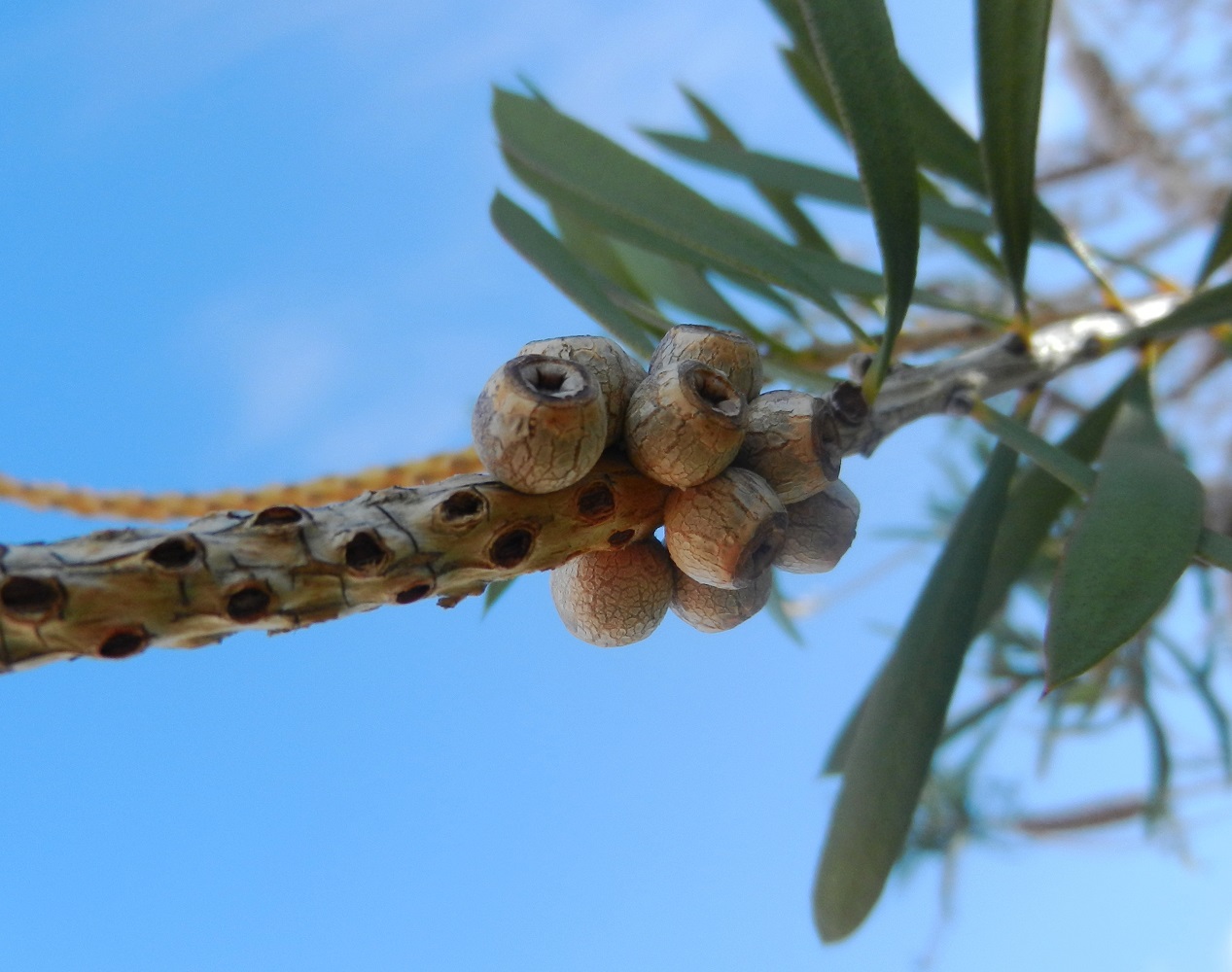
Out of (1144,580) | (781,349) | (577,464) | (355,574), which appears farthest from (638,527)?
(781,349)

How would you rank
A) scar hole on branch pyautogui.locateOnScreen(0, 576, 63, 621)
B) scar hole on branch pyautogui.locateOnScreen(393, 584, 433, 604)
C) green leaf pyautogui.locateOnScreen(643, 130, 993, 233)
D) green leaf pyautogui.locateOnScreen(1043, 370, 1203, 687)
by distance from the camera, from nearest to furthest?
scar hole on branch pyautogui.locateOnScreen(0, 576, 63, 621)
scar hole on branch pyautogui.locateOnScreen(393, 584, 433, 604)
green leaf pyautogui.locateOnScreen(1043, 370, 1203, 687)
green leaf pyautogui.locateOnScreen(643, 130, 993, 233)

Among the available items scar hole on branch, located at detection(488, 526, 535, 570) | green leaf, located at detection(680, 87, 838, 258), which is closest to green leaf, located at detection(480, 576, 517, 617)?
scar hole on branch, located at detection(488, 526, 535, 570)

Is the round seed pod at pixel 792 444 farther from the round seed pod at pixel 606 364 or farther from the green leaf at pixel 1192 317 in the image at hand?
the green leaf at pixel 1192 317

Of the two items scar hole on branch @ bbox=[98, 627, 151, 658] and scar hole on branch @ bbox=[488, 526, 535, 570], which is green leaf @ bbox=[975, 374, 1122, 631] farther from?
scar hole on branch @ bbox=[98, 627, 151, 658]

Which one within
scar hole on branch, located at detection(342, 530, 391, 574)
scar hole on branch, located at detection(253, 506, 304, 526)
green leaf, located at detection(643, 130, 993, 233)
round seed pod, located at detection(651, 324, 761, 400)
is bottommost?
scar hole on branch, located at detection(342, 530, 391, 574)

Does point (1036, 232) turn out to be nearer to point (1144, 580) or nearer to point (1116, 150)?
point (1144, 580)

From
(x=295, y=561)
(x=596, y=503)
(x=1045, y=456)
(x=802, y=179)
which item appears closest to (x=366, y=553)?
(x=295, y=561)

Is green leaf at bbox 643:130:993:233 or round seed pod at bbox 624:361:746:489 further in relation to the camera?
green leaf at bbox 643:130:993:233
